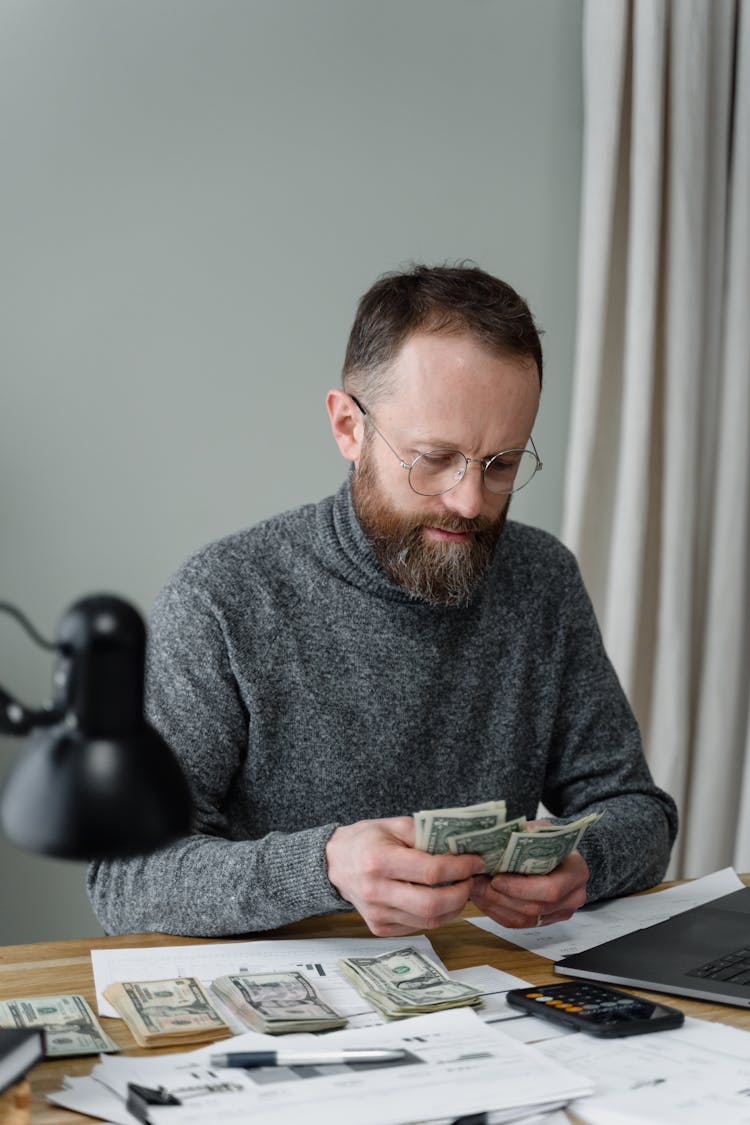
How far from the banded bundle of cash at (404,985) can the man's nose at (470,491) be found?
0.65 meters

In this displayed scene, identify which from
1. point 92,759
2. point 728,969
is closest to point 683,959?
point 728,969

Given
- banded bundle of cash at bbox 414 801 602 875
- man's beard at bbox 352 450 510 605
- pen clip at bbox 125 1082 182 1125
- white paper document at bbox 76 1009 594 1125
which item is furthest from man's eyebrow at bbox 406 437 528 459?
pen clip at bbox 125 1082 182 1125

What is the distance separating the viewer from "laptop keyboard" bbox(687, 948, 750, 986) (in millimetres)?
1426

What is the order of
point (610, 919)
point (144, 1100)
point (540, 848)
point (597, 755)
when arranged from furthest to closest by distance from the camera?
point (597, 755)
point (610, 919)
point (540, 848)
point (144, 1100)

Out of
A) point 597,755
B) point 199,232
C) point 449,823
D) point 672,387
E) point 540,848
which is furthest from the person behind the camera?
point 672,387

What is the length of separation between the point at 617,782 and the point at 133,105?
5.73 feet

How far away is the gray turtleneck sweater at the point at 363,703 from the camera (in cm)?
177

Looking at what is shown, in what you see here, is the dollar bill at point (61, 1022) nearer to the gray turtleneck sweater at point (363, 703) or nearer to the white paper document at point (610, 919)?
the gray turtleneck sweater at point (363, 703)

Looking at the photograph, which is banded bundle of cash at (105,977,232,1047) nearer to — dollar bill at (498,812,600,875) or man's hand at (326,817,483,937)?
man's hand at (326,817,483,937)

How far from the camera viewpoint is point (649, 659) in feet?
10.5

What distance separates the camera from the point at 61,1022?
1.23m

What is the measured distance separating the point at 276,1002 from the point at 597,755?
907 mm

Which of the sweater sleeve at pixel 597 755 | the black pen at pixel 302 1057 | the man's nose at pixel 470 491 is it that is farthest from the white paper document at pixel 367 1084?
the man's nose at pixel 470 491

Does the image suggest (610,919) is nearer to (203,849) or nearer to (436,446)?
(203,849)
